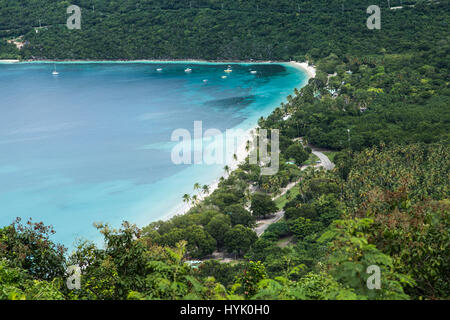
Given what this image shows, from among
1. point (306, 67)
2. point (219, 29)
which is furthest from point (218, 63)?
A: point (306, 67)

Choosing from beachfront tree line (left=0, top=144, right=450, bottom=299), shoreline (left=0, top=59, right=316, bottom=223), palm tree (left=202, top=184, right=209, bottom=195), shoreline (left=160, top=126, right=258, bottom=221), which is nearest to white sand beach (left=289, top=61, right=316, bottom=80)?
shoreline (left=0, top=59, right=316, bottom=223)

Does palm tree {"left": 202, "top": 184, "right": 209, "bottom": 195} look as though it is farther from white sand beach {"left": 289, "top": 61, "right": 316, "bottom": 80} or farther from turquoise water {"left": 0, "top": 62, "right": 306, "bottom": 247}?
white sand beach {"left": 289, "top": 61, "right": 316, "bottom": 80}

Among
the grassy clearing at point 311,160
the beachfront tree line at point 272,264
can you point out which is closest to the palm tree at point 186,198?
the beachfront tree line at point 272,264

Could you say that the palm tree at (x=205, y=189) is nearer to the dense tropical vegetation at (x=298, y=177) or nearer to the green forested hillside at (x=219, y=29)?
the dense tropical vegetation at (x=298, y=177)

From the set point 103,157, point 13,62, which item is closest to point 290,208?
point 103,157
